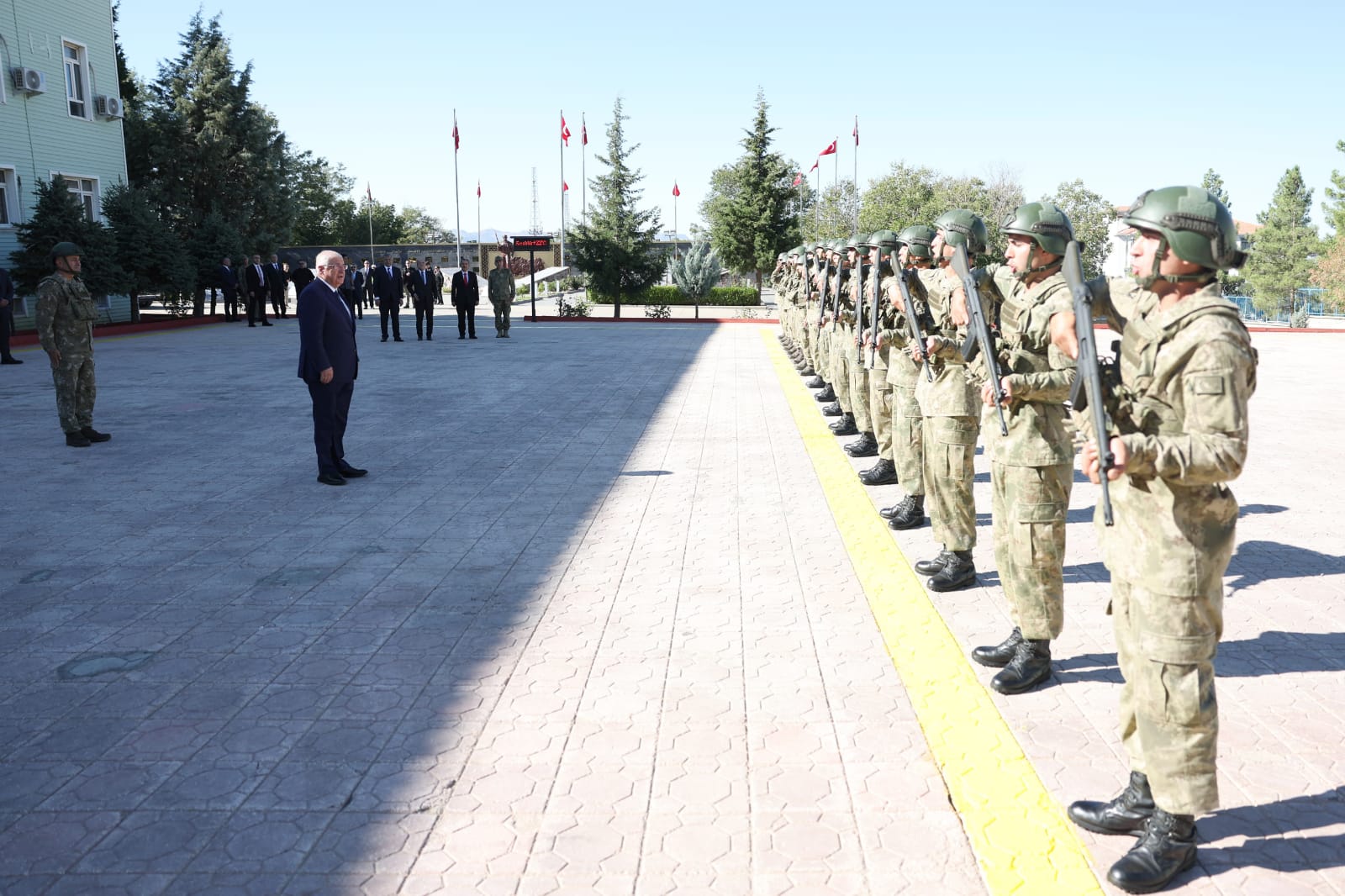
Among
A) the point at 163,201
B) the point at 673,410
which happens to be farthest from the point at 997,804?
the point at 163,201

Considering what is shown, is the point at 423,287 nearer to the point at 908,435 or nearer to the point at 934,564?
the point at 908,435

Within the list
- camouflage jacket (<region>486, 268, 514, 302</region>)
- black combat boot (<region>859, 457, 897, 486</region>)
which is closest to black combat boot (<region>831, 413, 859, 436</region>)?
black combat boot (<region>859, 457, 897, 486</region>)

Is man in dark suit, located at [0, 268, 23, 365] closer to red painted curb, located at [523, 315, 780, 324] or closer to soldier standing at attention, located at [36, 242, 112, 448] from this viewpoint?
soldier standing at attention, located at [36, 242, 112, 448]

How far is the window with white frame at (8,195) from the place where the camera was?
24688 millimetres

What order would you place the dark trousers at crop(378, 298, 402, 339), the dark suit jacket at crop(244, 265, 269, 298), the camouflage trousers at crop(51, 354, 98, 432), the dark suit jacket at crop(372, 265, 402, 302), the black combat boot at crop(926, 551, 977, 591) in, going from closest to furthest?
the black combat boot at crop(926, 551, 977, 591)
the camouflage trousers at crop(51, 354, 98, 432)
the dark suit jacket at crop(372, 265, 402, 302)
the dark trousers at crop(378, 298, 402, 339)
the dark suit jacket at crop(244, 265, 269, 298)

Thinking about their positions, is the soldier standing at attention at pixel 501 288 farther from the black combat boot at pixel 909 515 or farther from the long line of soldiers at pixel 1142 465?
the long line of soldiers at pixel 1142 465

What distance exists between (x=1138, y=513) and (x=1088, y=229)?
65.9 meters

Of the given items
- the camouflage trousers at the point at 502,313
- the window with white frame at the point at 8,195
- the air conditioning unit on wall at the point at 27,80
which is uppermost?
the air conditioning unit on wall at the point at 27,80

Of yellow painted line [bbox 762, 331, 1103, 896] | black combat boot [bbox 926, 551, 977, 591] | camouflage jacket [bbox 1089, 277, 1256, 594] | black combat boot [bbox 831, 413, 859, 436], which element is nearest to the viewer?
camouflage jacket [bbox 1089, 277, 1256, 594]

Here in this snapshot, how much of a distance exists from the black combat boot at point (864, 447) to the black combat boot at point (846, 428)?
938mm

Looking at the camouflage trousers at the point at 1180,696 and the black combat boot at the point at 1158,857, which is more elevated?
the camouflage trousers at the point at 1180,696

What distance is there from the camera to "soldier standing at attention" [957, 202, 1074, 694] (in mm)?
4215

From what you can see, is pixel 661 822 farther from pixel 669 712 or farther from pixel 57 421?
pixel 57 421

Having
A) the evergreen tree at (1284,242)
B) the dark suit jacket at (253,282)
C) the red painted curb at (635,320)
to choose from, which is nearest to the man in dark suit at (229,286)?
the dark suit jacket at (253,282)
